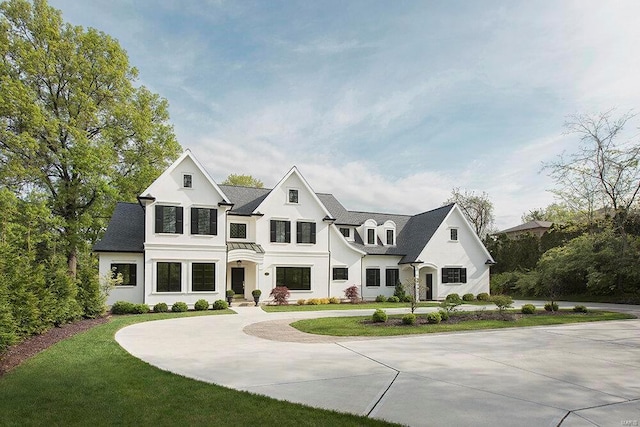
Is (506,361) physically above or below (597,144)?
below

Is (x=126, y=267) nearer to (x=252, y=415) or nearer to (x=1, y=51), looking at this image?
(x=1, y=51)

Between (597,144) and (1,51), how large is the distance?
3732 centimetres

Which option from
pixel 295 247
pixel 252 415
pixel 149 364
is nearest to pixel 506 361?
pixel 252 415

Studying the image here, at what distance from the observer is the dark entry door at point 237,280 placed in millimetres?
26719

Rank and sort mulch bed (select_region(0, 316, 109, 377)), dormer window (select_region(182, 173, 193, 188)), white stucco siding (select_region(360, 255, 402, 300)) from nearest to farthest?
mulch bed (select_region(0, 316, 109, 377)) → dormer window (select_region(182, 173, 193, 188)) → white stucco siding (select_region(360, 255, 402, 300))

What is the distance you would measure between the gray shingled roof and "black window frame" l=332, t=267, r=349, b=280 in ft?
8.50

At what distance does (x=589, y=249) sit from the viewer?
28.5 meters

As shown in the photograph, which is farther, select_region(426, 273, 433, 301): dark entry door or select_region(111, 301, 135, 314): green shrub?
select_region(426, 273, 433, 301): dark entry door

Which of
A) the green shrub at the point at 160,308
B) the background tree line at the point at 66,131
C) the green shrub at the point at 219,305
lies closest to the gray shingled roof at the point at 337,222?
the background tree line at the point at 66,131

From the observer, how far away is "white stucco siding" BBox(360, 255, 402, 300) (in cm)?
2967

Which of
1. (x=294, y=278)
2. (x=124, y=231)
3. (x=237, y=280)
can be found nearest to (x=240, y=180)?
(x=237, y=280)

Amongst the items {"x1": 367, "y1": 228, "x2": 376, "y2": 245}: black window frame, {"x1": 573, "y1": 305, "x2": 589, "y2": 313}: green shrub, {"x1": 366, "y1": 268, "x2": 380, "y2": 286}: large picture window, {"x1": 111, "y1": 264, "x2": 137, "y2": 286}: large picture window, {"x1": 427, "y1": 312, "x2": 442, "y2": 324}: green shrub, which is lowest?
{"x1": 573, "y1": 305, "x2": 589, "y2": 313}: green shrub

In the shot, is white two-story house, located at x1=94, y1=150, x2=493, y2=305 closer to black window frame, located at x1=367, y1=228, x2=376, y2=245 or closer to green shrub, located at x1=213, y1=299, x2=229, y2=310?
black window frame, located at x1=367, y1=228, x2=376, y2=245

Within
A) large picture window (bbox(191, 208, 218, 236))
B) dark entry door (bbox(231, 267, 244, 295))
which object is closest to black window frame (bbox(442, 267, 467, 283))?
dark entry door (bbox(231, 267, 244, 295))
